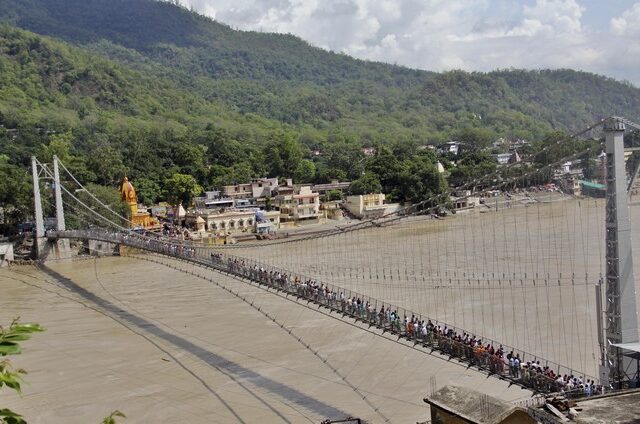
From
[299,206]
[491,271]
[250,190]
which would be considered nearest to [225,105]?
[250,190]

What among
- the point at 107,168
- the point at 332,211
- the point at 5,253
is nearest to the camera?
the point at 5,253

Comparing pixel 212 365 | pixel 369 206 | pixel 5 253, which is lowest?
pixel 212 365

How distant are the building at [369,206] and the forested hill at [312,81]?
2524 cm

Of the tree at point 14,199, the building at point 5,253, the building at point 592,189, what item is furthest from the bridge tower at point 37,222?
the building at point 592,189

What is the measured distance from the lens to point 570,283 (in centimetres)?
1403

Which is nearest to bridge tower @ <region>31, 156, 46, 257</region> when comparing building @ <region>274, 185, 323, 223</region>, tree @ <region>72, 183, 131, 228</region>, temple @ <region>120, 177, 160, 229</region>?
tree @ <region>72, 183, 131, 228</region>

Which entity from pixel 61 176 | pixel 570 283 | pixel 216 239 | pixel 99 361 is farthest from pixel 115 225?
pixel 570 283

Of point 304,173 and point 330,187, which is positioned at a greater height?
point 304,173

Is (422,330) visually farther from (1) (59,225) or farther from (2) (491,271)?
(1) (59,225)

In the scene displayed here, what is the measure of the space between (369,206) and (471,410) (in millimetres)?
26609

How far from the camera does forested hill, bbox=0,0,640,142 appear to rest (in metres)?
75.0

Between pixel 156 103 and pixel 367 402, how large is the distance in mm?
52187

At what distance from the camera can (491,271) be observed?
16484 millimetres

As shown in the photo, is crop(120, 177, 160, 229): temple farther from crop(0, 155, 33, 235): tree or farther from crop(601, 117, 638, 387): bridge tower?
crop(601, 117, 638, 387): bridge tower
